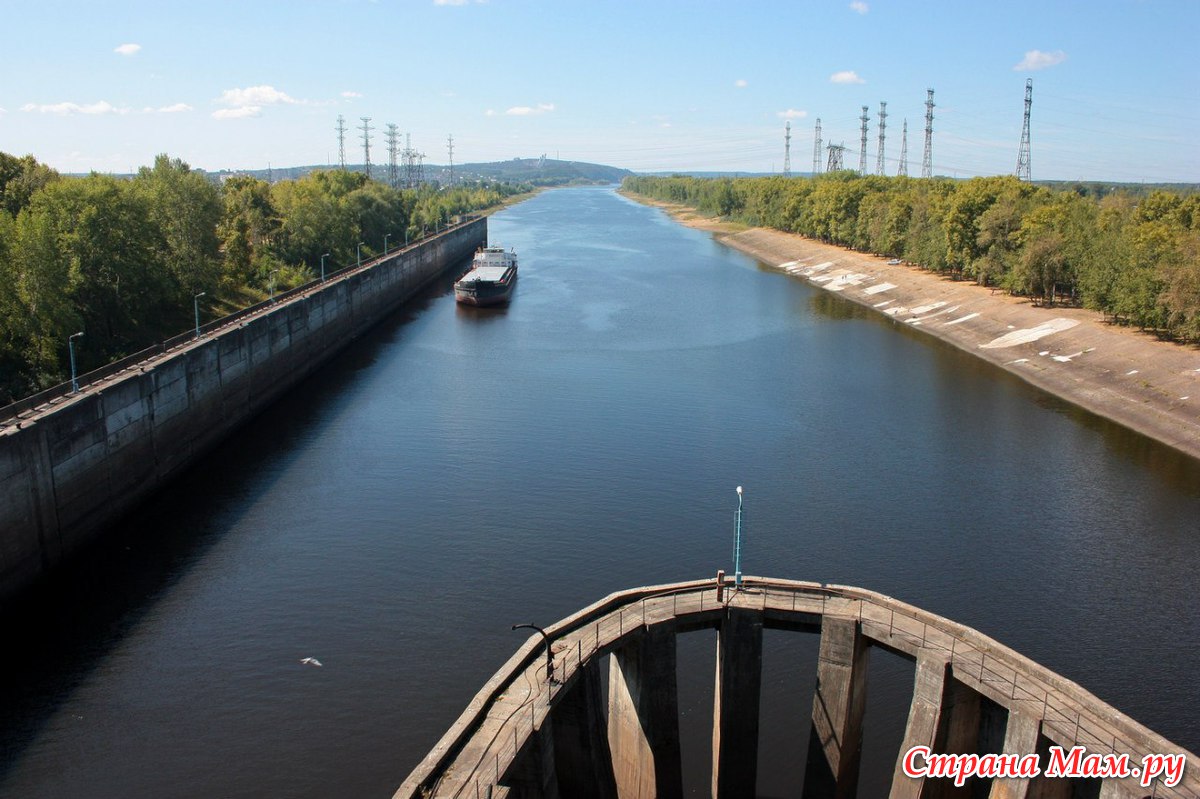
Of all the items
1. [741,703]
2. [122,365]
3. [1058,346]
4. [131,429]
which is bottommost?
[741,703]

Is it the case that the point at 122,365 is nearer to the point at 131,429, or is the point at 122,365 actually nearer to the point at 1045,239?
the point at 131,429

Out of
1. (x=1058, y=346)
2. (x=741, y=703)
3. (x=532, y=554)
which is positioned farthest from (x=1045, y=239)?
(x=741, y=703)

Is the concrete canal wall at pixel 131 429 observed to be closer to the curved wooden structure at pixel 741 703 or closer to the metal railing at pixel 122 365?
the metal railing at pixel 122 365

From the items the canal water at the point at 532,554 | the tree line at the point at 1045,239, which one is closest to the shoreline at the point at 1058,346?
the tree line at the point at 1045,239

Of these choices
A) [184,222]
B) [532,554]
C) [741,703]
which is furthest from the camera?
[184,222]

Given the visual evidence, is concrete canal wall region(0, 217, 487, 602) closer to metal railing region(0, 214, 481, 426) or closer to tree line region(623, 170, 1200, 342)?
metal railing region(0, 214, 481, 426)

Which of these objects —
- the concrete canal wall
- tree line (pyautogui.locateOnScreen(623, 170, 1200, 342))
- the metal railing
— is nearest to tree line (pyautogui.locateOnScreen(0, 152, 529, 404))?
the metal railing
